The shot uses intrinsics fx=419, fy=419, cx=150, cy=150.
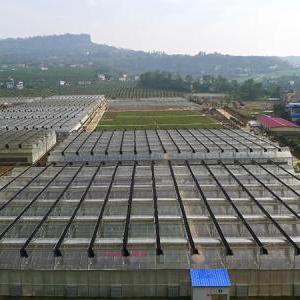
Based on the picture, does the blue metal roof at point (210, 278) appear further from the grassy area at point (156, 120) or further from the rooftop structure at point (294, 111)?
the rooftop structure at point (294, 111)

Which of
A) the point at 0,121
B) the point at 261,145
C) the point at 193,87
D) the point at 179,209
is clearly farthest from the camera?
the point at 193,87

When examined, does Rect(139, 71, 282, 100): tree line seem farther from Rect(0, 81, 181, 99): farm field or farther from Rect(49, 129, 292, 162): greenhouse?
Rect(49, 129, 292, 162): greenhouse

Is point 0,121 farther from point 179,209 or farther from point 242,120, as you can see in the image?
point 179,209

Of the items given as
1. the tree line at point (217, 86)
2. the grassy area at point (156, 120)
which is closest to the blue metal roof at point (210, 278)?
the grassy area at point (156, 120)

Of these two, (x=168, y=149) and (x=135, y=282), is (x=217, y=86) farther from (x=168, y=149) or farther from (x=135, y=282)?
(x=135, y=282)

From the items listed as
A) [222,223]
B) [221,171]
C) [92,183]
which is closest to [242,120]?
[221,171]

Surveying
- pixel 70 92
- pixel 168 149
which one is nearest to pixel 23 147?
pixel 168 149
